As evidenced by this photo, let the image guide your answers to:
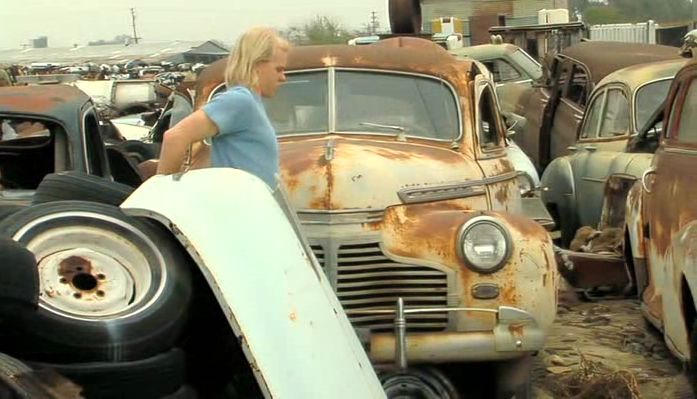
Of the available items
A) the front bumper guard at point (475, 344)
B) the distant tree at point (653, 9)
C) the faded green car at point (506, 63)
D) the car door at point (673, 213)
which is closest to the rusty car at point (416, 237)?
the front bumper guard at point (475, 344)

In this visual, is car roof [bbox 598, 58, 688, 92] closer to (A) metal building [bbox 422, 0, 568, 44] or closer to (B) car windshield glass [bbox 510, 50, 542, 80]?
(B) car windshield glass [bbox 510, 50, 542, 80]

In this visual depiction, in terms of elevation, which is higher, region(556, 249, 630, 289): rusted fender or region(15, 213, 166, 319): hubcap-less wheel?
region(15, 213, 166, 319): hubcap-less wheel

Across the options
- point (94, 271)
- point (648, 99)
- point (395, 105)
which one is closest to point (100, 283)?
point (94, 271)

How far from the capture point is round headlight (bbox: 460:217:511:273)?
17.6ft

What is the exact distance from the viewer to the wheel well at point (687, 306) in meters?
5.46

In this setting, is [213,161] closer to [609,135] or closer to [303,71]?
[303,71]

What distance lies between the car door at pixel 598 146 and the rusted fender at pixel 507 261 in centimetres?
415


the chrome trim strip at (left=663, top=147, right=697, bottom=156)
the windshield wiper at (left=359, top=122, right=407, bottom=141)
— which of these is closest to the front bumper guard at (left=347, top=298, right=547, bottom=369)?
the chrome trim strip at (left=663, top=147, right=697, bottom=156)

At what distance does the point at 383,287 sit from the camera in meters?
5.54

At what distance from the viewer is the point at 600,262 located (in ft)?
26.7

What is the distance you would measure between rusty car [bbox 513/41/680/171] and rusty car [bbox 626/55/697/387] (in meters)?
5.78

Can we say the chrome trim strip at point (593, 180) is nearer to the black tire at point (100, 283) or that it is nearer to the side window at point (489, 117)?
the side window at point (489, 117)

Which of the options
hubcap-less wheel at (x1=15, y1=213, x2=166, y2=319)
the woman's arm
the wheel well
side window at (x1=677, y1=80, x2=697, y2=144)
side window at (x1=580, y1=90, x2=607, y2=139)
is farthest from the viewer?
side window at (x1=580, y1=90, x2=607, y2=139)

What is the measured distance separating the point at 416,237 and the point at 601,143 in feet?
17.0
